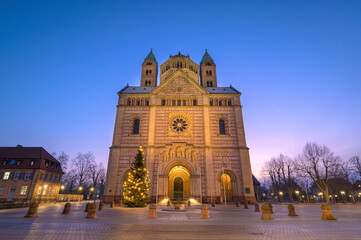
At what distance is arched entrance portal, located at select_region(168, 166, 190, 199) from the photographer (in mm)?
28469

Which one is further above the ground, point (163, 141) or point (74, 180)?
point (163, 141)

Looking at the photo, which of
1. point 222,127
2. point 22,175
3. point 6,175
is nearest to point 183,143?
point 222,127

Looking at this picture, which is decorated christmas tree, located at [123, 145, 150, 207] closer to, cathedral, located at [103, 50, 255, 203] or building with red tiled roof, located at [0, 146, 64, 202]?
cathedral, located at [103, 50, 255, 203]

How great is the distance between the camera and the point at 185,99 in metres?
33.8

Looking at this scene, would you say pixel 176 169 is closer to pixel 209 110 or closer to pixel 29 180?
pixel 209 110

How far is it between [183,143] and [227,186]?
10.1 metres

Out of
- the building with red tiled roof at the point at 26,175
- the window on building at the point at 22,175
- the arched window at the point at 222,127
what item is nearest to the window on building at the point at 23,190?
the building with red tiled roof at the point at 26,175

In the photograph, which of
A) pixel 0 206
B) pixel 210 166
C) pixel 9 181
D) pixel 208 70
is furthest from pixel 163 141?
pixel 9 181

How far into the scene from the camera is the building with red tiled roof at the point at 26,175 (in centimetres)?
3219

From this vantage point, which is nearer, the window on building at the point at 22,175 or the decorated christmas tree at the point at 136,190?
the decorated christmas tree at the point at 136,190

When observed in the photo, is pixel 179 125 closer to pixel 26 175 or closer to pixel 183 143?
pixel 183 143

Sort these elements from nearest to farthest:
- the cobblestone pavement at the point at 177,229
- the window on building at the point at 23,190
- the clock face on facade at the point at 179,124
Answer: the cobblestone pavement at the point at 177,229, the clock face on facade at the point at 179,124, the window on building at the point at 23,190

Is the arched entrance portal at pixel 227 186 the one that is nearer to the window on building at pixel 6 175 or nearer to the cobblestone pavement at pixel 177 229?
the cobblestone pavement at pixel 177 229

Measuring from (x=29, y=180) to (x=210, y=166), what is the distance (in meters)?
33.1
